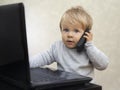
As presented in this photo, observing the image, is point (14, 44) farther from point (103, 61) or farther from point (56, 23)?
point (56, 23)

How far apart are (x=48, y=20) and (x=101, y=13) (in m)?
0.34

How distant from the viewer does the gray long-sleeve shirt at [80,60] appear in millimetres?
775

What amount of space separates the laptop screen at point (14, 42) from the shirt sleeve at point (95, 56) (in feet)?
0.88

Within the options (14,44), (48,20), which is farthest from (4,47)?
(48,20)

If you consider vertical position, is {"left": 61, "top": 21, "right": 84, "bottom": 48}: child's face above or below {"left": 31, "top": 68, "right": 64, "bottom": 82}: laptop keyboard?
above

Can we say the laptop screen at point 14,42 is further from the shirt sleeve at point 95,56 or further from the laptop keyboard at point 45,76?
the shirt sleeve at point 95,56

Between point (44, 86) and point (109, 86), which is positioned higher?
point (44, 86)

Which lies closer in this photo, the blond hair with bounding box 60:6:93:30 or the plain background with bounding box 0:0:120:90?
the blond hair with bounding box 60:6:93:30

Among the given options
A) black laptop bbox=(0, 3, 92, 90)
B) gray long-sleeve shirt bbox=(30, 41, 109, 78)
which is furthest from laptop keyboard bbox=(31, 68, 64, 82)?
gray long-sleeve shirt bbox=(30, 41, 109, 78)

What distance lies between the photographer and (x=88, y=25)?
83 centimetres

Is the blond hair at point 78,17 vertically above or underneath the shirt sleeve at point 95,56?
above

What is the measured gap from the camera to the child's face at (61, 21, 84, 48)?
785 millimetres

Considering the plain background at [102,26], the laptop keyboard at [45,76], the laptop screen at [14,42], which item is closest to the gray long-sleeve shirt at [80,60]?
the laptop keyboard at [45,76]

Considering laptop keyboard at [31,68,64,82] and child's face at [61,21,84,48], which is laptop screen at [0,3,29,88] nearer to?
laptop keyboard at [31,68,64,82]
